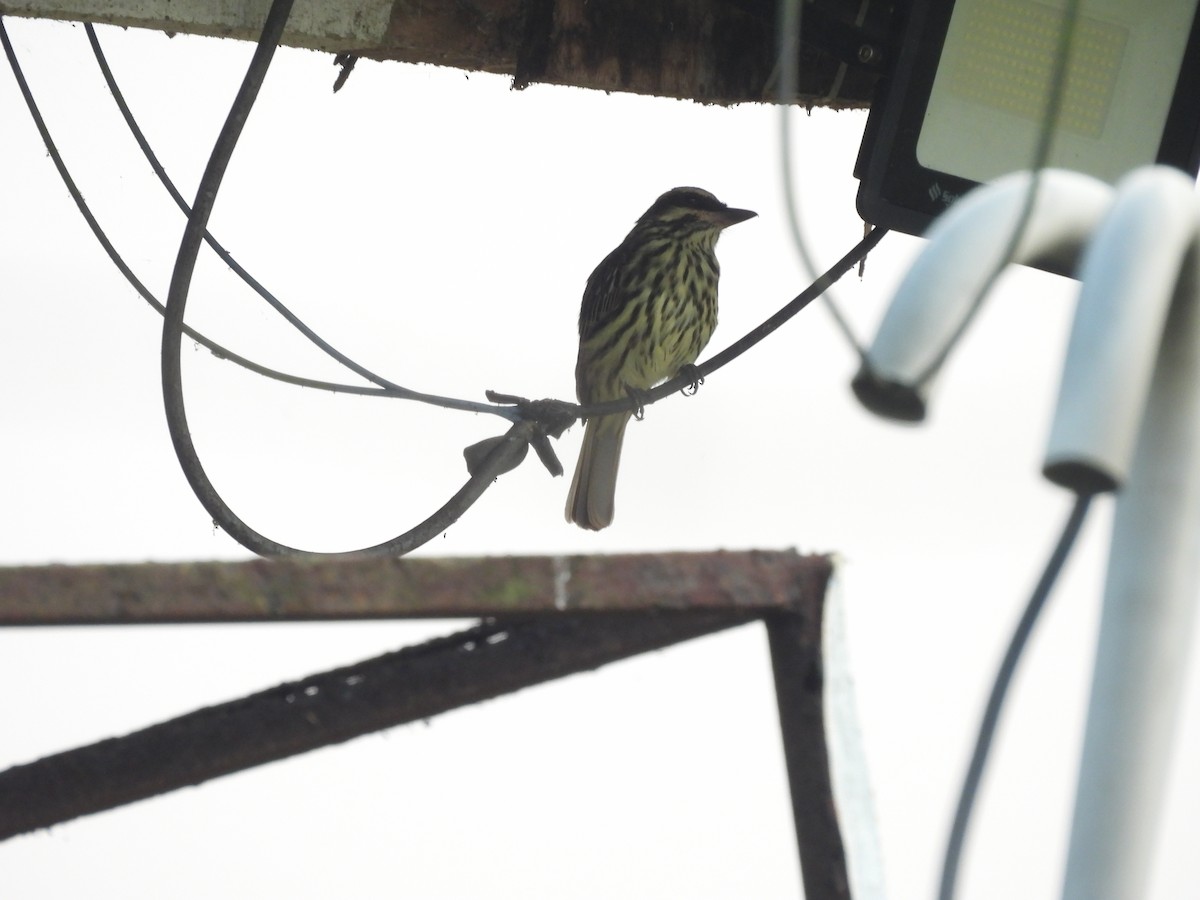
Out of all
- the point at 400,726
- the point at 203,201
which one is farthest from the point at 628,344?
the point at 400,726

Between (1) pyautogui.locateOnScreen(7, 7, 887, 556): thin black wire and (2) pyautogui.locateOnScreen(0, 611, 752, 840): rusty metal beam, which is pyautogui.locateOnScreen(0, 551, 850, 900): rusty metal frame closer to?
(2) pyautogui.locateOnScreen(0, 611, 752, 840): rusty metal beam

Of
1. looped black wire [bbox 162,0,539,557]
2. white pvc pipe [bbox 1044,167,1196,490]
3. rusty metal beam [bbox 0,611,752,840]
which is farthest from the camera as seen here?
looped black wire [bbox 162,0,539,557]

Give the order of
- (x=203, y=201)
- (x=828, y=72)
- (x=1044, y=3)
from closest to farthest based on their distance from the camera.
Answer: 1. (x=203, y=201)
2. (x=1044, y=3)
3. (x=828, y=72)

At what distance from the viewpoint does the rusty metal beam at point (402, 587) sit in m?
1.32

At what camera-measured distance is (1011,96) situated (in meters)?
3.36

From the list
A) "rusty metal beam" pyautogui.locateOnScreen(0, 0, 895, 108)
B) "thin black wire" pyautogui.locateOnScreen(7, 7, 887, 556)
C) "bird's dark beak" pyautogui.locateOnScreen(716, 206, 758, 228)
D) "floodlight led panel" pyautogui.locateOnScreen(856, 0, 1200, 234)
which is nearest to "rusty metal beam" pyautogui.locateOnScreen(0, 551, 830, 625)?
"thin black wire" pyautogui.locateOnScreen(7, 7, 887, 556)

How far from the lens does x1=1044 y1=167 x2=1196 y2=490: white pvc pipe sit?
0.84 m

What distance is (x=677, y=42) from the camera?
12.9ft

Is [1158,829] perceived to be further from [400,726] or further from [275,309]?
[275,309]

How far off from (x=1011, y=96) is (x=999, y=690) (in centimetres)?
266

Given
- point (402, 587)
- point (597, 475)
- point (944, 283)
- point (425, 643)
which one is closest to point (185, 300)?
point (425, 643)

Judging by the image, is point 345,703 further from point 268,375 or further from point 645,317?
point 645,317

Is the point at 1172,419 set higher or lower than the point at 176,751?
higher

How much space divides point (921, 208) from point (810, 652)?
2.09 meters
